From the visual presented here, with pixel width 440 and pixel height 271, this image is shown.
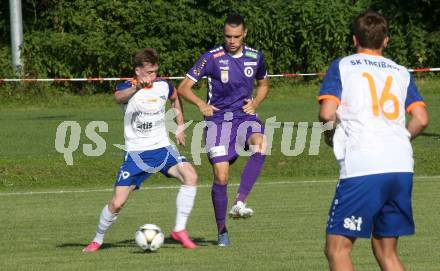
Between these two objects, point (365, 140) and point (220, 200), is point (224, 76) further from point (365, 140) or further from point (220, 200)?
point (365, 140)

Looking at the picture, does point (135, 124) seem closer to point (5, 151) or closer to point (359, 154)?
point (359, 154)

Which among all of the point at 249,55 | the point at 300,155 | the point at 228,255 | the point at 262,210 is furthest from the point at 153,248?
the point at 300,155

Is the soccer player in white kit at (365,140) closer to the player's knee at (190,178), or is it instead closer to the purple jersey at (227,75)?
the player's knee at (190,178)

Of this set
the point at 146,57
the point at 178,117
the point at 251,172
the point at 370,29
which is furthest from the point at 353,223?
the point at 251,172

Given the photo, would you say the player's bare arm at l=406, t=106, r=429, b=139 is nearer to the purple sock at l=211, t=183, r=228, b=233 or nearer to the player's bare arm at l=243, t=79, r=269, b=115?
the purple sock at l=211, t=183, r=228, b=233

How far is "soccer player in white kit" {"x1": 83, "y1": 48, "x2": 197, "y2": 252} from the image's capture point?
9844 mm

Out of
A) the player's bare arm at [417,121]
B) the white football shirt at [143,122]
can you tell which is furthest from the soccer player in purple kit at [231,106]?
the player's bare arm at [417,121]

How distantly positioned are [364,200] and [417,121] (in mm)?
596

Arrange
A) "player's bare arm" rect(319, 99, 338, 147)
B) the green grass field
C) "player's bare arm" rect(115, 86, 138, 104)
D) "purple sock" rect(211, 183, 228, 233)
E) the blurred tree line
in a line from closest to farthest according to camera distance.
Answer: "player's bare arm" rect(319, 99, 338, 147), the green grass field, "player's bare arm" rect(115, 86, 138, 104), "purple sock" rect(211, 183, 228, 233), the blurred tree line

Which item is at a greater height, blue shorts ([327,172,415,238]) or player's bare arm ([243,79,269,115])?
player's bare arm ([243,79,269,115])

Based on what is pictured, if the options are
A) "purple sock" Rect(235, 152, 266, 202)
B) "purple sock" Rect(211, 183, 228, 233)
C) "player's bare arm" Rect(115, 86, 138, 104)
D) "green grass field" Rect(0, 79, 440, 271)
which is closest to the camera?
"green grass field" Rect(0, 79, 440, 271)

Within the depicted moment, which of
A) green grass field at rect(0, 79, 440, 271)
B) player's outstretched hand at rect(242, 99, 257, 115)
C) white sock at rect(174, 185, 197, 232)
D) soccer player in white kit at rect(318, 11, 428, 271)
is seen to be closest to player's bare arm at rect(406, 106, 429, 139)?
soccer player in white kit at rect(318, 11, 428, 271)

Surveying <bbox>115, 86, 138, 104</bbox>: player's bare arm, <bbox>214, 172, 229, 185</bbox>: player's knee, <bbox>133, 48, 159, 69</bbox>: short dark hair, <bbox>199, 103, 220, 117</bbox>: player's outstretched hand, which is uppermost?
<bbox>133, 48, 159, 69</bbox>: short dark hair

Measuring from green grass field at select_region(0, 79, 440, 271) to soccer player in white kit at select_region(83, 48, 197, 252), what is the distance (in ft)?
0.93
